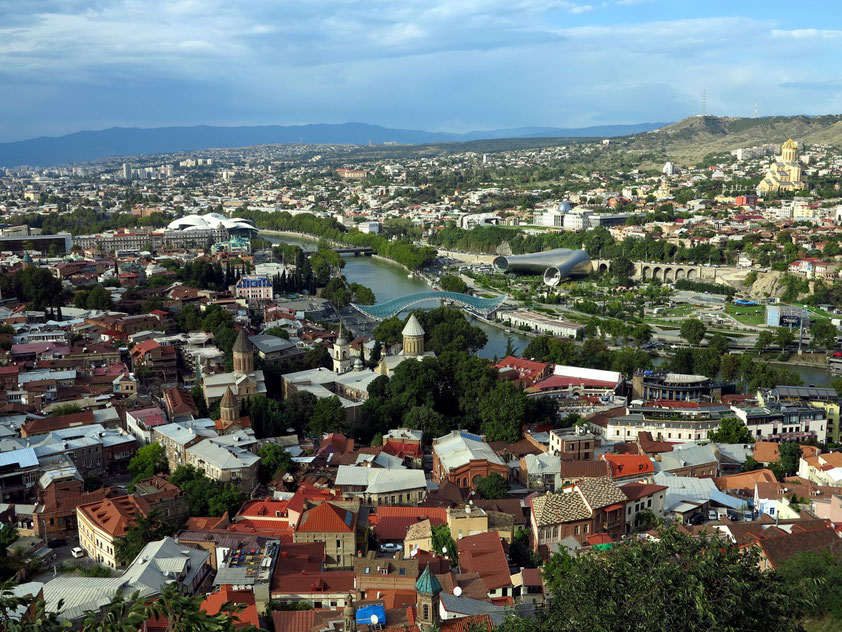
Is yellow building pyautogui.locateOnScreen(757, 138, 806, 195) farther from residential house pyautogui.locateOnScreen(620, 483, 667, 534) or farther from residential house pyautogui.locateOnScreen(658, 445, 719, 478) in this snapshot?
residential house pyautogui.locateOnScreen(620, 483, 667, 534)

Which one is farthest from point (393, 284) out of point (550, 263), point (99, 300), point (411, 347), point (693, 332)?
point (411, 347)

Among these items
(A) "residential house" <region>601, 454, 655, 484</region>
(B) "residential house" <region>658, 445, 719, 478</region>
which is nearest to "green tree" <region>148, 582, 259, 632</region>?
(A) "residential house" <region>601, 454, 655, 484</region>

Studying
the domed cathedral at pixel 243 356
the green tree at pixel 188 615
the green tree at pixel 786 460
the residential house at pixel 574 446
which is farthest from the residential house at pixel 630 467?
the green tree at pixel 188 615

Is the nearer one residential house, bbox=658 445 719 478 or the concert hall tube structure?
residential house, bbox=658 445 719 478

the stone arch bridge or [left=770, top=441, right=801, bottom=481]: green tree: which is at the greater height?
[left=770, top=441, right=801, bottom=481]: green tree

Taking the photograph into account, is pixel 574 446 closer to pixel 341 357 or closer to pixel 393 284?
pixel 341 357

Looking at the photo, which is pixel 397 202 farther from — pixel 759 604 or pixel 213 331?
pixel 759 604
